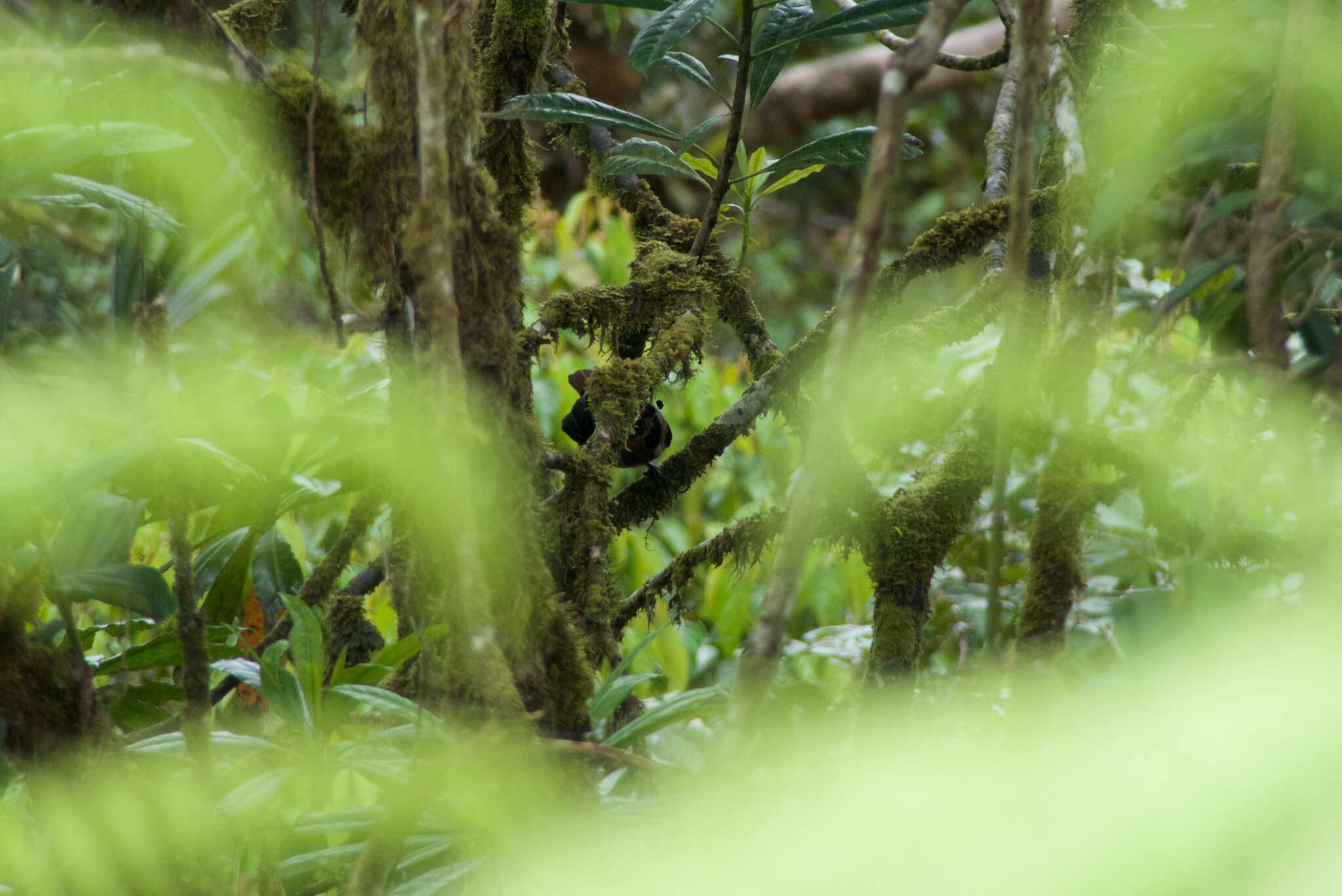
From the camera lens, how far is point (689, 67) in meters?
1.05

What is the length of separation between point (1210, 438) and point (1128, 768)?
2.78ft

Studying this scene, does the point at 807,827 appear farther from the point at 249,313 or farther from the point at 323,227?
the point at 249,313

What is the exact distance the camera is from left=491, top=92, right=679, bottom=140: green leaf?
2.89 feet

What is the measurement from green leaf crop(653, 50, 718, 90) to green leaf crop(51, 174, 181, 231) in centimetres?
54

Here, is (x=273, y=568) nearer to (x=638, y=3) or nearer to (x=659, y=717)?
(x=659, y=717)

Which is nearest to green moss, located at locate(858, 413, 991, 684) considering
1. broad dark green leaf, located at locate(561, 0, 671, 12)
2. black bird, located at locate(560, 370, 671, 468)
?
black bird, located at locate(560, 370, 671, 468)

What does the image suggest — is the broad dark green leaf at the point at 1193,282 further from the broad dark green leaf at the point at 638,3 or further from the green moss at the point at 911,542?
the broad dark green leaf at the point at 638,3

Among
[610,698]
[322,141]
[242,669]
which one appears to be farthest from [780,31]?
[242,669]

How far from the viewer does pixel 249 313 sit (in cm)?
200

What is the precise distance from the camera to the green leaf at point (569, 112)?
882mm

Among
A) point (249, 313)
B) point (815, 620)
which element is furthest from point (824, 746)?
point (249, 313)

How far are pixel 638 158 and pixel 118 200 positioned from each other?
1.66 ft

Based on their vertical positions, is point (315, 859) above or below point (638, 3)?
below

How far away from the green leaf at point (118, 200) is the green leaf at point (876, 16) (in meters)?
0.66
